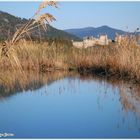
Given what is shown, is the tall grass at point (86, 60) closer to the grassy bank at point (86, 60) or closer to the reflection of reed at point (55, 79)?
the grassy bank at point (86, 60)

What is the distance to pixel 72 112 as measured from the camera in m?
6.38

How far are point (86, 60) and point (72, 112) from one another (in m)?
6.31

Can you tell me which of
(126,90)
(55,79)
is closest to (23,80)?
(55,79)

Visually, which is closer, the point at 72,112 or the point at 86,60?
the point at 72,112

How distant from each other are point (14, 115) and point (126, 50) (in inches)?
195

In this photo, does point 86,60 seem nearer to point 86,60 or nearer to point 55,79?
point 86,60

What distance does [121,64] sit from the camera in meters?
10.6

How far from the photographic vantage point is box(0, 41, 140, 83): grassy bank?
10.2m

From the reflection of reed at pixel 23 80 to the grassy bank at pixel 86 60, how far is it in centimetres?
35

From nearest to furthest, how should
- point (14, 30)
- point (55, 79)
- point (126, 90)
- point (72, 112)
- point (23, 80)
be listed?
point (72, 112) → point (14, 30) → point (126, 90) → point (23, 80) → point (55, 79)

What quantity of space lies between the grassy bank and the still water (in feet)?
3.63

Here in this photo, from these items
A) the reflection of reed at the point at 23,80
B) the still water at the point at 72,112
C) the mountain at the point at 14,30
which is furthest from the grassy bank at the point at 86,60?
the still water at the point at 72,112

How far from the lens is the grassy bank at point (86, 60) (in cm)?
1023

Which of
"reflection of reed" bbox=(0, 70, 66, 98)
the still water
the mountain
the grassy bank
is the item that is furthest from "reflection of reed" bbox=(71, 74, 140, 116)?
→ the mountain
